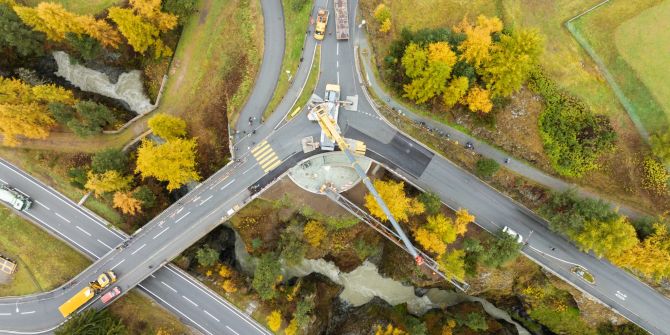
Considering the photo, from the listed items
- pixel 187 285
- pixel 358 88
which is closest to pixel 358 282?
pixel 187 285

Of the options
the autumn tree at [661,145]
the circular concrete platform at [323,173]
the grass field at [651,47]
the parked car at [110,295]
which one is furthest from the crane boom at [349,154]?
the parked car at [110,295]

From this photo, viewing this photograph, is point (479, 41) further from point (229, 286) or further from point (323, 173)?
point (229, 286)

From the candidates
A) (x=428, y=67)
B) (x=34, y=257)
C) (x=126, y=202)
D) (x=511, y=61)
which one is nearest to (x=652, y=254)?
(x=511, y=61)

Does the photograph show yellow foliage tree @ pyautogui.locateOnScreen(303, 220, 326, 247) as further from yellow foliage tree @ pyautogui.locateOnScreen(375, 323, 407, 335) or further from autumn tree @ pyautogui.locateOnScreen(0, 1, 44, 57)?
autumn tree @ pyautogui.locateOnScreen(0, 1, 44, 57)

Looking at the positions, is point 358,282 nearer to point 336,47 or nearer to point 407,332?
point 407,332

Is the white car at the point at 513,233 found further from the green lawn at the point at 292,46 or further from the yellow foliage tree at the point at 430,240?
the green lawn at the point at 292,46

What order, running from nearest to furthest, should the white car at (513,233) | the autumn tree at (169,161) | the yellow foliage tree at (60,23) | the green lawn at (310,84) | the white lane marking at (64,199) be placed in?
the autumn tree at (169,161) → the white car at (513,233) → the yellow foliage tree at (60,23) → the green lawn at (310,84) → the white lane marking at (64,199)
